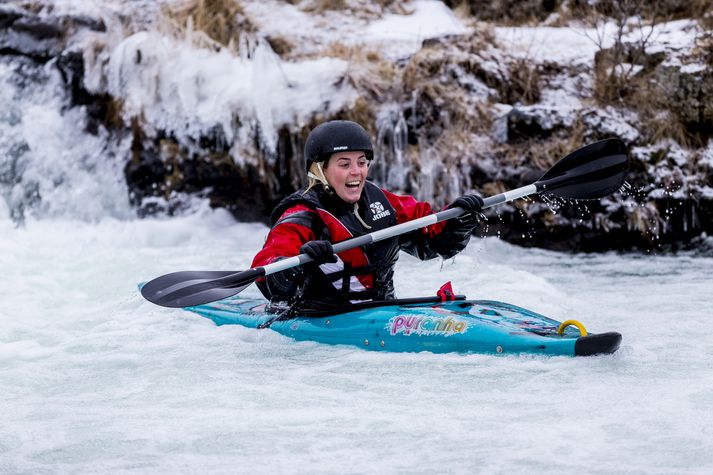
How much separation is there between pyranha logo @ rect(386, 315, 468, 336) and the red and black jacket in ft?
1.13

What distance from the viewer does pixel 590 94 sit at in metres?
7.70

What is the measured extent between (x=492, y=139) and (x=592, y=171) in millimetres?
2701

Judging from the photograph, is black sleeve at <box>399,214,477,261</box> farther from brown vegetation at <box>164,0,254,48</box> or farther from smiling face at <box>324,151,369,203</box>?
brown vegetation at <box>164,0,254,48</box>

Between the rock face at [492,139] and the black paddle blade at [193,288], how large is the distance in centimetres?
383

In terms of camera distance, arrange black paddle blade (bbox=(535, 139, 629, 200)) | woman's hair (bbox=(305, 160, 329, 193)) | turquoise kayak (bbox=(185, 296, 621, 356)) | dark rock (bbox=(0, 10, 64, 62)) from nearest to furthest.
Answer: turquoise kayak (bbox=(185, 296, 621, 356)), woman's hair (bbox=(305, 160, 329, 193)), black paddle blade (bbox=(535, 139, 629, 200)), dark rock (bbox=(0, 10, 64, 62))

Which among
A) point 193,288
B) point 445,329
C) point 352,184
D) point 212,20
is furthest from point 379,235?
point 212,20

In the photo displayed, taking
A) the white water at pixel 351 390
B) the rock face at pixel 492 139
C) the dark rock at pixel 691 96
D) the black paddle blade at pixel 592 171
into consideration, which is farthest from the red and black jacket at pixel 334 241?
the dark rock at pixel 691 96

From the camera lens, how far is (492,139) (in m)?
7.54

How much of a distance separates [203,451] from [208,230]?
17.8 feet

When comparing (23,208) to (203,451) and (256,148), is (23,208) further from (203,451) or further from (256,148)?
(203,451)

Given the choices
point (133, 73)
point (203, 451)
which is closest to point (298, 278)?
point (203, 451)

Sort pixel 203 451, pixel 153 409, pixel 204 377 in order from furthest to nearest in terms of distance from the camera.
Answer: pixel 204 377
pixel 153 409
pixel 203 451

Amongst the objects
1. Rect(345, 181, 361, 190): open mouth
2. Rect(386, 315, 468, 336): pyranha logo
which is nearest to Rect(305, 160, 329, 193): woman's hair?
Rect(345, 181, 361, 190): open mouth

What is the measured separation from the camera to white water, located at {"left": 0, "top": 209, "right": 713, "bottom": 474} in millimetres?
2627
